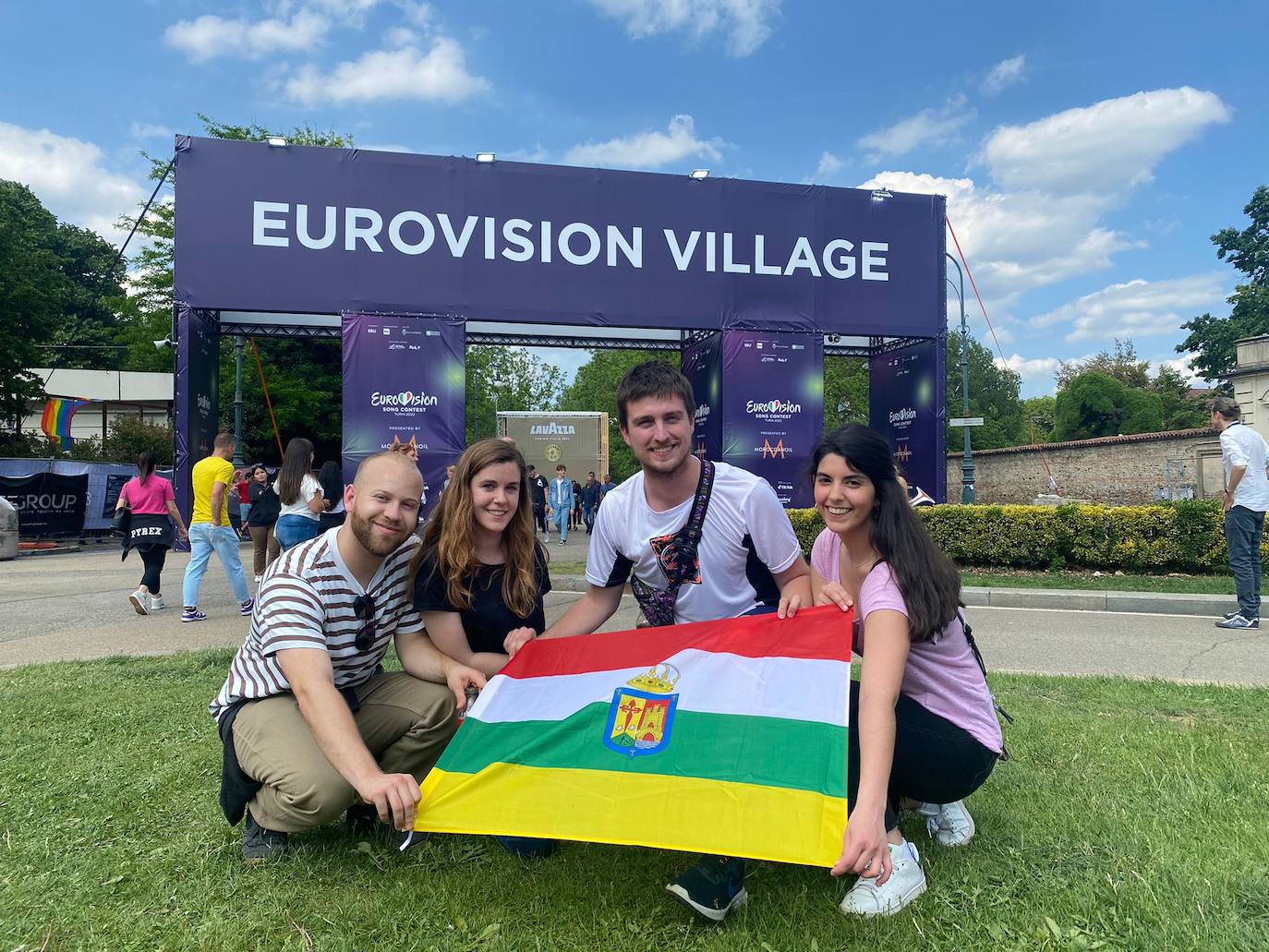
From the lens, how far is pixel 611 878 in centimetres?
255

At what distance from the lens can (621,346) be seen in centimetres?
1490

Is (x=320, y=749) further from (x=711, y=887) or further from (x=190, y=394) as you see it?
(x=190, y=394)

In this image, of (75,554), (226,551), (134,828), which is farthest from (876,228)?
(75,554)

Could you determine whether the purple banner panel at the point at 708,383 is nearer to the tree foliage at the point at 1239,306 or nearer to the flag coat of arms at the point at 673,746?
the flag coat of arms at the point at 673,746

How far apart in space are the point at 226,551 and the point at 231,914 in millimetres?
6751

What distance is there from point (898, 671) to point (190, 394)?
1245 cm

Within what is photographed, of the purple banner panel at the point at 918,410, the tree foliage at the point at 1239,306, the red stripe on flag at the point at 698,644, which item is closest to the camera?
the red stripe on flag at the point at 698,644

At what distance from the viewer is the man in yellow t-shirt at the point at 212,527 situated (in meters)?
8.16

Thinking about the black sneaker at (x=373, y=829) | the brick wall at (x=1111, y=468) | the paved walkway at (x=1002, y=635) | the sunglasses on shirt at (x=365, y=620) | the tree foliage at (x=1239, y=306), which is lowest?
the paved walkway at (x=1002, y=635)

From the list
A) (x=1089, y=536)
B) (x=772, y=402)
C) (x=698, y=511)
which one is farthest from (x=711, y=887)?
(x=772, y=402)

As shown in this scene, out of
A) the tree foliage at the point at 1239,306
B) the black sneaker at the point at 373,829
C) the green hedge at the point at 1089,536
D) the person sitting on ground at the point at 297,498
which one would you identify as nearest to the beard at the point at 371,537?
the black sneaker at the point at 373,829

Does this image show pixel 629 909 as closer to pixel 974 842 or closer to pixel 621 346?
pixel 974 842

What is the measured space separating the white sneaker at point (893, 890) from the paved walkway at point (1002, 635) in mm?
4100

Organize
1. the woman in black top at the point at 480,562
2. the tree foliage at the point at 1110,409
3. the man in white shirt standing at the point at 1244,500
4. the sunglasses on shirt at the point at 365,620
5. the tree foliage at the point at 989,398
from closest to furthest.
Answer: the sunglasses on shirt at the point at 365,620 → the woman in black top at the point at 480,562 → the man in white shirt standing at the point at 1244,500 → the tree foliage at the point at 1110,409 → the tree foliage at the point at 989,398
